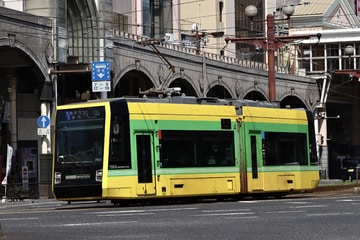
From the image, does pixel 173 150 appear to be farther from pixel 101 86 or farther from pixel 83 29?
pixel 83 29

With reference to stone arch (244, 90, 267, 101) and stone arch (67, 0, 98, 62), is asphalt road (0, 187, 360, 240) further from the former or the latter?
stone arch (244, 90, 267, 101)

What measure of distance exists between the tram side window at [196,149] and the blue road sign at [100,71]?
17.4 meters

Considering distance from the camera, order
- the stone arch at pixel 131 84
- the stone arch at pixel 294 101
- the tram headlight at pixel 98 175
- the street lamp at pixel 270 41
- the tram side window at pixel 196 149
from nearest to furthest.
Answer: the tram headlight at pixel 98 175
the tram side window at pixel 196 149
the street lamp at pixel 270 41
the stone arch at pixel 131 84
the stone arch at pixel 294 101

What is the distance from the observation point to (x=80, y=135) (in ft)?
94.5

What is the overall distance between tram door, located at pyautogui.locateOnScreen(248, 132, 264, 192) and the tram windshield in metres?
6.27

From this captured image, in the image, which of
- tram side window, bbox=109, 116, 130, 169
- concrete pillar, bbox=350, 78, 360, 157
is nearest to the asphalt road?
tram side window, bbox=109, 116, 130, 169

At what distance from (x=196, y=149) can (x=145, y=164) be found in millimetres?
2513

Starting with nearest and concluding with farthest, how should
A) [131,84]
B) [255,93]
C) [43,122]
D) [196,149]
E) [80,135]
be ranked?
[80,135], [196,149], [43,122], [131,84], [255,93]

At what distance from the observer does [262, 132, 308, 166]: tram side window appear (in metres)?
33.8

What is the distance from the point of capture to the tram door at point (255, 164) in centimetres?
3269

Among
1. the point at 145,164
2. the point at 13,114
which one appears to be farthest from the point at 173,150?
the point at 13,114

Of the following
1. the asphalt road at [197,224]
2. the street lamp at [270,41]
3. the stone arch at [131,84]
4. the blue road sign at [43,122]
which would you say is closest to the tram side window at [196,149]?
the asphalt road at [197,224]

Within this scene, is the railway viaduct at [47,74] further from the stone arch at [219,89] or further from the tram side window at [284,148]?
the tram side window at [284,148]

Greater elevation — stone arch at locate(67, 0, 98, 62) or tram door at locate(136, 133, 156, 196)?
stone arch at locate(67, 0, 98, 62)
